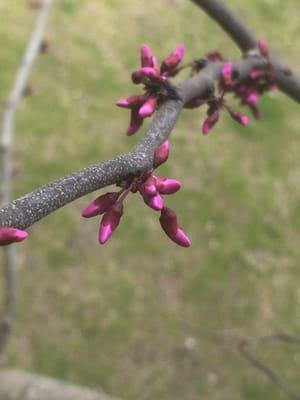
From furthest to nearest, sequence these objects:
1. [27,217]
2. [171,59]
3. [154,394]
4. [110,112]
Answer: [110,112] < [154,394] < [171,59] < [27,217]

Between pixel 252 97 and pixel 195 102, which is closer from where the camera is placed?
pixel 195 102

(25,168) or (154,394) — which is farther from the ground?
(25,168)

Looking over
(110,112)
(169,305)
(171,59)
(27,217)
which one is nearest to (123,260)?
(169,305)

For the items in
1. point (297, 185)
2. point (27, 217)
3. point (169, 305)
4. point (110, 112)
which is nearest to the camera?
point (27, 217)

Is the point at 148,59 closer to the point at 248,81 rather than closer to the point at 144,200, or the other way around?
the point at 144,200

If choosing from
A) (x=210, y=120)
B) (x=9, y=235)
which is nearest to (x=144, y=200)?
(x=9, y=235)

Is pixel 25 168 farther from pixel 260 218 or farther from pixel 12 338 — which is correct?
pixel 260 218

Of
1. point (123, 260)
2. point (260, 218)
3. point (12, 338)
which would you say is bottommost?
point (12, 338)

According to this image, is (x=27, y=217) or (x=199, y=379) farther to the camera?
(x=199, y=379)
